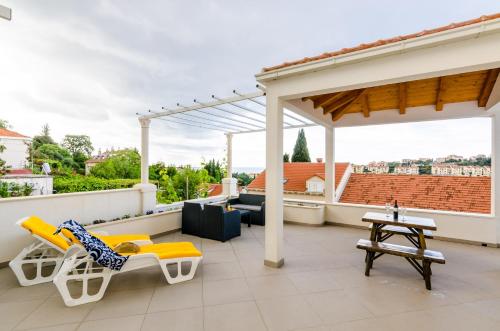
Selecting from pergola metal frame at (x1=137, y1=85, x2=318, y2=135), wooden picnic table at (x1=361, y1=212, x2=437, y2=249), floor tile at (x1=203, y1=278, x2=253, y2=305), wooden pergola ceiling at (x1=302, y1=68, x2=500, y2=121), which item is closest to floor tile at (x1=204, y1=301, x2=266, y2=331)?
floor tile at (x1=203, y1=278, x2=253, y2=305)

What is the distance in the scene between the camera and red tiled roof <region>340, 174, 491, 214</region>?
693 cm

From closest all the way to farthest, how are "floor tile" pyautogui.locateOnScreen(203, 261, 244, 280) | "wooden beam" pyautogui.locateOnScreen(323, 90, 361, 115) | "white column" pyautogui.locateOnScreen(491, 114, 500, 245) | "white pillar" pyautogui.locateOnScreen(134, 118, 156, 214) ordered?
1. "floor tile" pyautogui.locateOnScreen(203, 261, 244, 280)
2. "white column" pyautogui.locateOnScreen(491, 114, 500, 245)
3. "wooden beam" pyautogui.locateOnScreen(323, 90, 361, 115)
4. "white pillar" pyautogui.locateOnScreen(134, 118, 156, 214)

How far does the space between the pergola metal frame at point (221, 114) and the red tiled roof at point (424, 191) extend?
4424 mm

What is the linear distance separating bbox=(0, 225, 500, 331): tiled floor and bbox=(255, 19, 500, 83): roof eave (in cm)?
311

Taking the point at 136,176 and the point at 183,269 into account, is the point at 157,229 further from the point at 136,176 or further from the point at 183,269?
the point at 136,176

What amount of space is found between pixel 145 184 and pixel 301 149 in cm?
1914

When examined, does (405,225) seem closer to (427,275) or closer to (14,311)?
(427,275)

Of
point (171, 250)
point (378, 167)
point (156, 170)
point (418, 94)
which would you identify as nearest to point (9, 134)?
point (156, 170)

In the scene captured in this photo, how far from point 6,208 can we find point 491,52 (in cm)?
713

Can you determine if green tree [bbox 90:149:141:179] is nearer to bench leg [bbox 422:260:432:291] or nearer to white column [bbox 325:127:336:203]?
white column [bbox 325:127:336:203]

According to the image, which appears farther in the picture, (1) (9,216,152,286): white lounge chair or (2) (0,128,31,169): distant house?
(2) (0,128,31,169): distant house

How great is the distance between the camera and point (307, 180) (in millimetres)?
11992

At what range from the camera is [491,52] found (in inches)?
95.7

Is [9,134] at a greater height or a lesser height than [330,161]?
greater
